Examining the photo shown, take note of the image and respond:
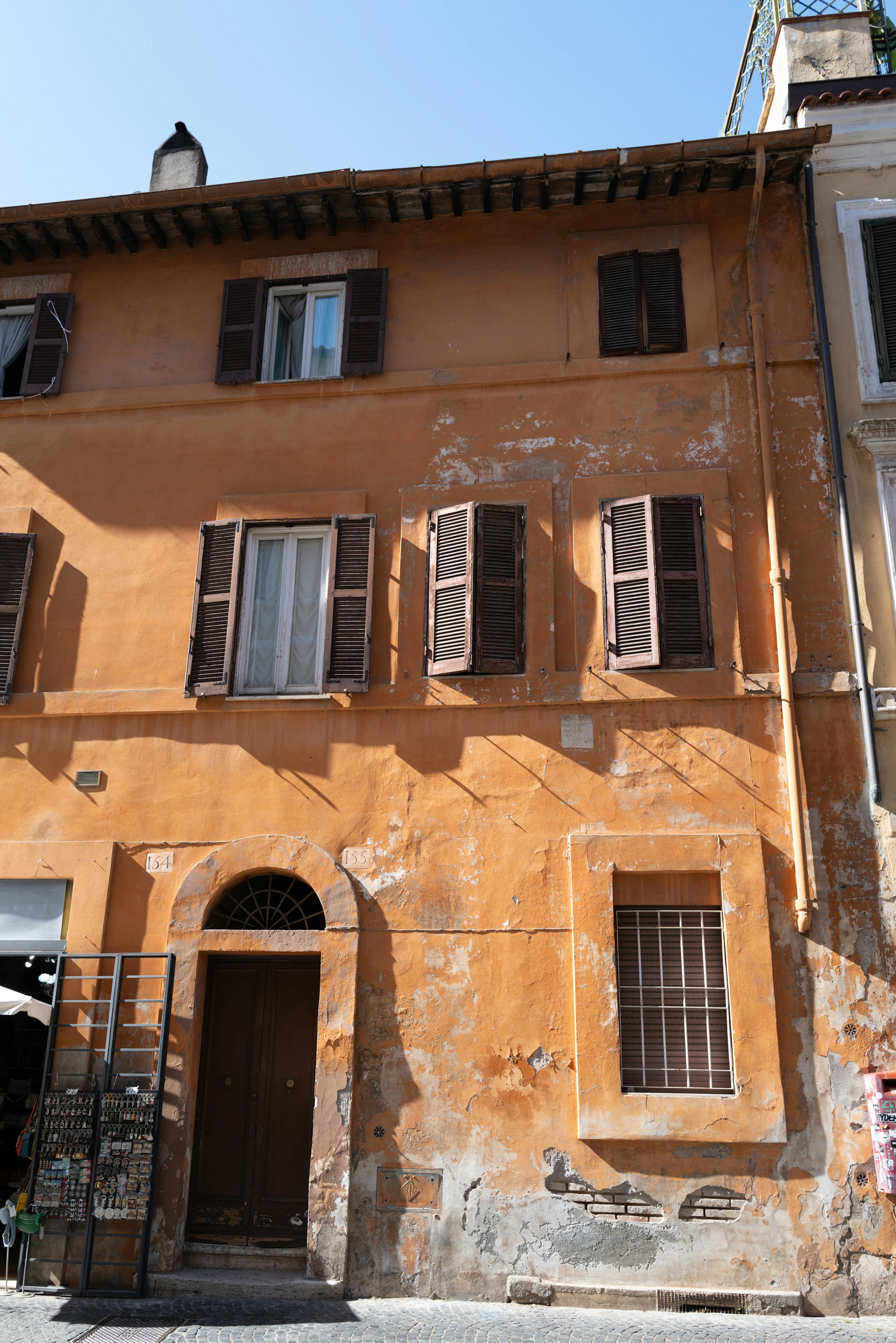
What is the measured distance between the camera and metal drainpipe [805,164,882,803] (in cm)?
754

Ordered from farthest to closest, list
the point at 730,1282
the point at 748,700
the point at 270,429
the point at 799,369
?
1. the point at 270,429
2. the point at 799,369
3. the point at 748,700
4. the point at 730,1282

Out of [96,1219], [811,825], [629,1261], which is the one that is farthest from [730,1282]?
[96,1219]

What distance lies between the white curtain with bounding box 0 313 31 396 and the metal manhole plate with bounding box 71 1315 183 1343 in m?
7.94

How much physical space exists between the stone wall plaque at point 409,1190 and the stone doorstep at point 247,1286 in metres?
0.61

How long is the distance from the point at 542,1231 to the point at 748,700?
4.01 meters

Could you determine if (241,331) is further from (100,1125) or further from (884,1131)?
(884,1131)

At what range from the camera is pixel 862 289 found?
863 centimetres

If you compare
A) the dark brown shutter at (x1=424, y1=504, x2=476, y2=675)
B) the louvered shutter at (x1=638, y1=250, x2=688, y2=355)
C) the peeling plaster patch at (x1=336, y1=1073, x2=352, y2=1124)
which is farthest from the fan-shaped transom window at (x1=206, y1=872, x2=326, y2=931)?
the louvered shutter at (x1=638, y1=250, x2=688, y2=355)

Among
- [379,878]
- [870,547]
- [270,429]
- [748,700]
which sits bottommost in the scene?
[379,878]

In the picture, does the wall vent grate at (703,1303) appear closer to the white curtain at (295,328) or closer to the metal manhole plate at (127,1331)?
the metal manhole plate at (127,1331)

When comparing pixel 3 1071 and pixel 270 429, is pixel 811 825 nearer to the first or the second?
pixel 270 429

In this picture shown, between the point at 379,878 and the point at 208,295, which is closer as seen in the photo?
the point at 379,878

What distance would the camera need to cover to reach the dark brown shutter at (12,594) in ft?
29.0

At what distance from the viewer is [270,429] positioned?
919cm
